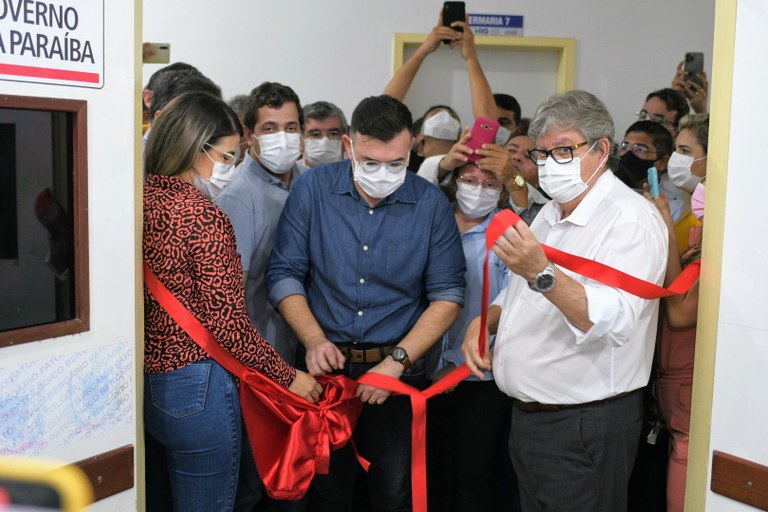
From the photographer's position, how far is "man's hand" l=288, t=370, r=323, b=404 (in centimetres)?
295

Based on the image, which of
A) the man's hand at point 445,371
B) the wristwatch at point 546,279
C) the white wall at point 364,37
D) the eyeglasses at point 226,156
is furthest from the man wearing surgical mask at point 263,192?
the white wall at point 364,37

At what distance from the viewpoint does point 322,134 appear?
4621 millimetres

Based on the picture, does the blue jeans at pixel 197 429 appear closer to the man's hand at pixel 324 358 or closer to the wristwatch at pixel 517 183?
the man's hand at pixel 324 358

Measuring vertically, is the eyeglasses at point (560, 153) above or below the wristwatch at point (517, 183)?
above

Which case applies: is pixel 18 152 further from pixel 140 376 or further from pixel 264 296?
pixel 264 296

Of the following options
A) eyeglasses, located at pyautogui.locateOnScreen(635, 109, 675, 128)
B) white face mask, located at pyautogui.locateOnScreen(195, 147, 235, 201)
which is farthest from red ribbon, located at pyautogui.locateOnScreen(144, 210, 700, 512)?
eyeglasses, located at pyautogui.locateOnScreen(635, 109, 675, 128)

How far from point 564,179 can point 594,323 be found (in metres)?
0.53

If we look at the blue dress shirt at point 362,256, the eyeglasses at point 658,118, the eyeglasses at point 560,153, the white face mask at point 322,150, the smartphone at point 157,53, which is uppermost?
the smartphone at point 157,53

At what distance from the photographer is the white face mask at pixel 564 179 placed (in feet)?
8.65

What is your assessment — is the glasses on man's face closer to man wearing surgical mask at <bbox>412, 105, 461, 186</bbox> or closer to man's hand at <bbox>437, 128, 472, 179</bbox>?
man's hand at <bbox>437, 128, 472, 179</bbox>

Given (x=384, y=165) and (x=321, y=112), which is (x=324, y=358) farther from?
(x=321, y=112)

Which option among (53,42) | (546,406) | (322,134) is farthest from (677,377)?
(322,134)

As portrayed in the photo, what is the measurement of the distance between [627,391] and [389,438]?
42.6 inches

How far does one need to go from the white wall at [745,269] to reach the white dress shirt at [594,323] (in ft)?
1.00
